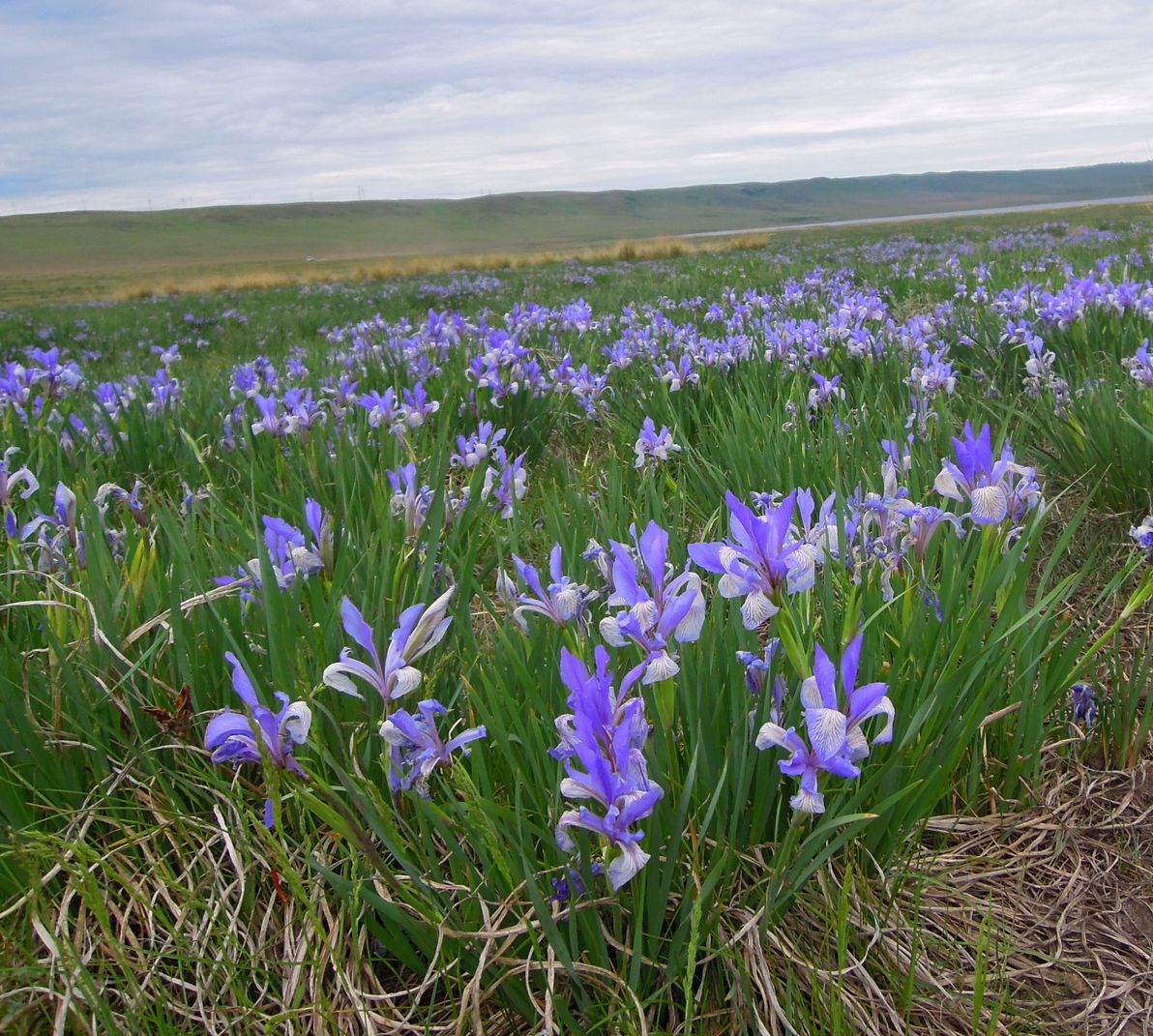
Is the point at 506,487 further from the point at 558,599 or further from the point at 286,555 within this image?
the point at 558,599

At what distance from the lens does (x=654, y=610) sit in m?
1.24

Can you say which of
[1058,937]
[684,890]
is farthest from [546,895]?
[1058,937]

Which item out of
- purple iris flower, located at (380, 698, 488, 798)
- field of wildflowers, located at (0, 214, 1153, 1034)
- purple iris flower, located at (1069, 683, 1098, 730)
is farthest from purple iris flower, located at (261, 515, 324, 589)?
purple iris flower, located at (1069, 683, 1098, 730)

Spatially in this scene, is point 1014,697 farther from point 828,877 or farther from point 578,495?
point 578,495

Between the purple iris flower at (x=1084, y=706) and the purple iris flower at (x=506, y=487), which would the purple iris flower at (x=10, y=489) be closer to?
the purple iris flower at (x=506, y=487)

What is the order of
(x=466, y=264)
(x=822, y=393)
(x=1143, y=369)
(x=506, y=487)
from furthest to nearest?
(x=466, y=264) < (x=822, y=393) < (x=1143, y=369) < (x=506, y=487)

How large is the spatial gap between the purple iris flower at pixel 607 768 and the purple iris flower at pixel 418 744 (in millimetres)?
196

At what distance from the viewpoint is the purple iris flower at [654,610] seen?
120 centimetres

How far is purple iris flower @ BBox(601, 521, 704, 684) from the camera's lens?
1.20 metres

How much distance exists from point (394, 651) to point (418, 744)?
0.46ft

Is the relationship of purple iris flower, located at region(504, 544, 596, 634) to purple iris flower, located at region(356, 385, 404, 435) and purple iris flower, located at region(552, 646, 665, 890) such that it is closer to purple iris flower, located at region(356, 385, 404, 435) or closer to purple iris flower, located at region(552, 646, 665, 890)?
purple iris flower, located at region(552, 646, 665, 890)

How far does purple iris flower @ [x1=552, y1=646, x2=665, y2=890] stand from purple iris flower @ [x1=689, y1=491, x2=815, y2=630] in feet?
0.70

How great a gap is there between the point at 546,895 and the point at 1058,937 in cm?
86

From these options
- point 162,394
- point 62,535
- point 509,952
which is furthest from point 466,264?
point 509,952
